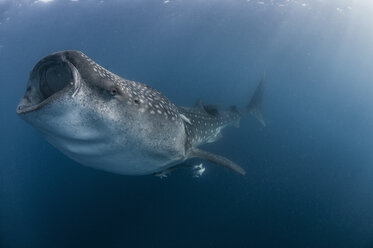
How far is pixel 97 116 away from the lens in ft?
6.25

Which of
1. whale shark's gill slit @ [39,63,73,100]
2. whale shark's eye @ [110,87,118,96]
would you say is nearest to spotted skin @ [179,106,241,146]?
whale shark's eye @ [110,87,118,96]

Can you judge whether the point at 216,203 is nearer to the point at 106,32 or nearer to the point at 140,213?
the point at 140,213

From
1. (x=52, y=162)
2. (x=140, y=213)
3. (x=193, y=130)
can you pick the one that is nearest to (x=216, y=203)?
(x=140, y=213)

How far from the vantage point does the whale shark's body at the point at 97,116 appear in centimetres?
173

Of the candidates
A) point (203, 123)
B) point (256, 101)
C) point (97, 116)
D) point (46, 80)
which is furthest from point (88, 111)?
point (256, 101)

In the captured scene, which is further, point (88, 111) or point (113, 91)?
point (113, 91)

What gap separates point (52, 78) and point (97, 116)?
2.54 ft

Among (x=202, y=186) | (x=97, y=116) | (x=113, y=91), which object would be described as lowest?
(x=202, y=186)

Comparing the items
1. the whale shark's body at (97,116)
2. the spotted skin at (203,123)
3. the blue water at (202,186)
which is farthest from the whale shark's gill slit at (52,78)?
the blue water at (202,186)

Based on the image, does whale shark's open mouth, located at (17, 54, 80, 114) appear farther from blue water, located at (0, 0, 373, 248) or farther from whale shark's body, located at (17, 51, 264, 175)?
blue water, located at (0, 0, 373, 248)

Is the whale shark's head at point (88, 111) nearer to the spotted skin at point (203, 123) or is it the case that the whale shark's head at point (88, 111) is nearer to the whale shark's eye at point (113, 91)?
the whale shark's eye at point (113, 91)

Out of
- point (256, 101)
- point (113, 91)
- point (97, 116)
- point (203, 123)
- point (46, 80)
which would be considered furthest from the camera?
point (256, 101)

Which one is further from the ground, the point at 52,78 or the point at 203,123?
the point at 52,78

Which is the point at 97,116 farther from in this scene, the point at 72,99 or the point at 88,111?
the point at 72,99
